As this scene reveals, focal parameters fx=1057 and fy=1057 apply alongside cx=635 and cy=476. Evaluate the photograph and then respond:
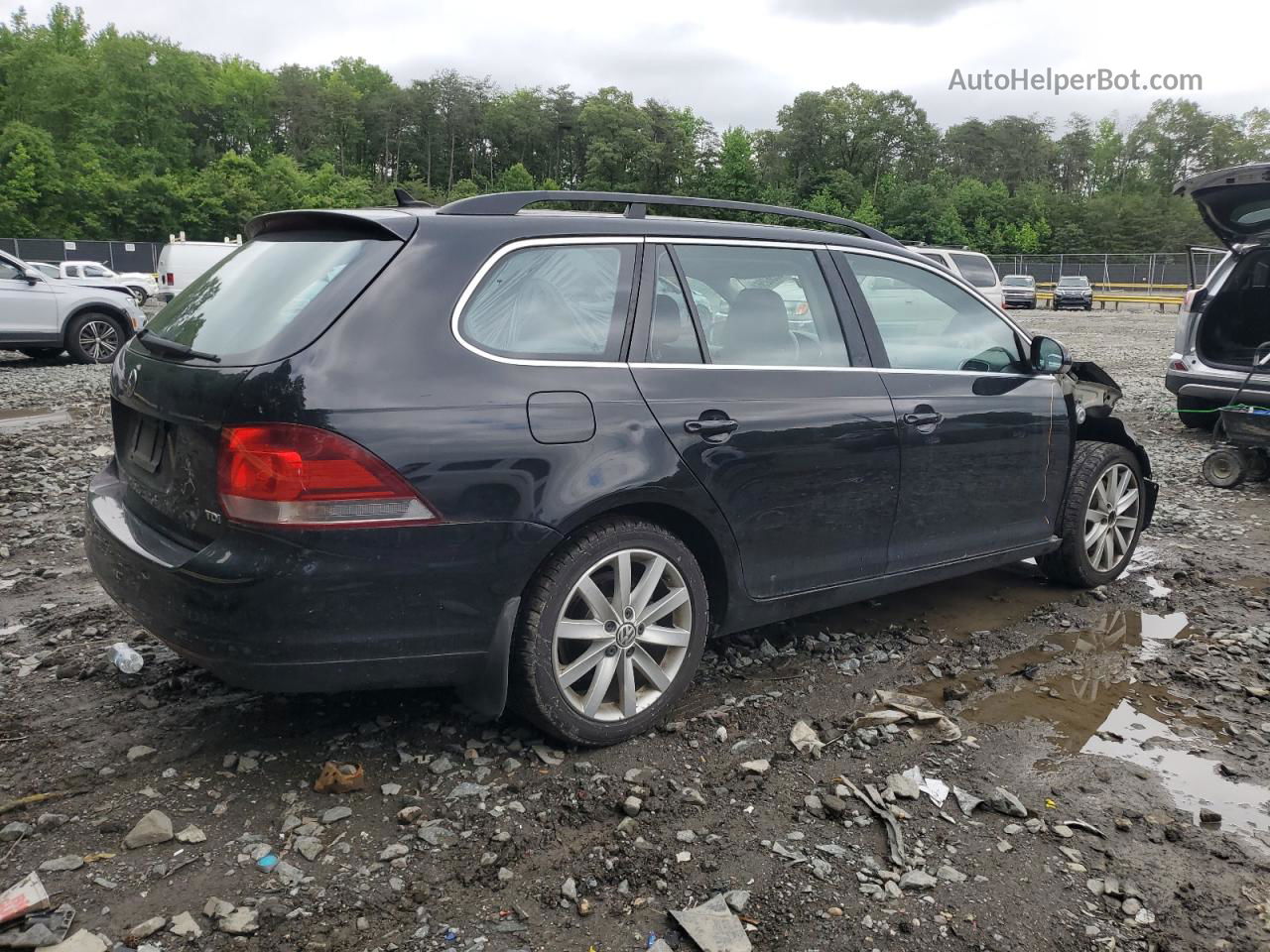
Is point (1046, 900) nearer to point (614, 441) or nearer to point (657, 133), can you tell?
point (614, 441)

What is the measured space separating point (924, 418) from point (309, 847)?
2.84 m

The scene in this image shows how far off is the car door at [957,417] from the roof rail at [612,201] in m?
0.23

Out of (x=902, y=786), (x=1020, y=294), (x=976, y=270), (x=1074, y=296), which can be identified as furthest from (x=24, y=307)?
(x=1074, y=296)

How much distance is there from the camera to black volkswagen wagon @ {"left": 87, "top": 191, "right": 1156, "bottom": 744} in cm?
302

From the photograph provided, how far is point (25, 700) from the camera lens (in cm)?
390

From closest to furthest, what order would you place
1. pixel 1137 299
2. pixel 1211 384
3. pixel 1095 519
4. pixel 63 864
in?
pixel 63 864, pixel 1095 519, pixel 1211 384, pixel 1137 299

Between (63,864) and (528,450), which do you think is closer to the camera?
(63,864)

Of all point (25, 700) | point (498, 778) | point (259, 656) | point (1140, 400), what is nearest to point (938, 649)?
point (498, 778)

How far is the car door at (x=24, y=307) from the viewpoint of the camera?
14328 mm

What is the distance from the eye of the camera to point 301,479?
2955 mm

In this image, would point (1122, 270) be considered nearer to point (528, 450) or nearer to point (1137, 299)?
point (1137, 299)

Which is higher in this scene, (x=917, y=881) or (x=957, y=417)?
(x=957, y=417)

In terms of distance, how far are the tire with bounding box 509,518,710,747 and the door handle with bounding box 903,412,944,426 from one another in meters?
1.22

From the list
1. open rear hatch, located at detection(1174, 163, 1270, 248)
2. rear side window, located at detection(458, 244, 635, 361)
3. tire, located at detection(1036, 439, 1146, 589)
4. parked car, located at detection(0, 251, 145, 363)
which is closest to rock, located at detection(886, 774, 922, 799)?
rear side window, located at detection(458, 244, 635, 361)
